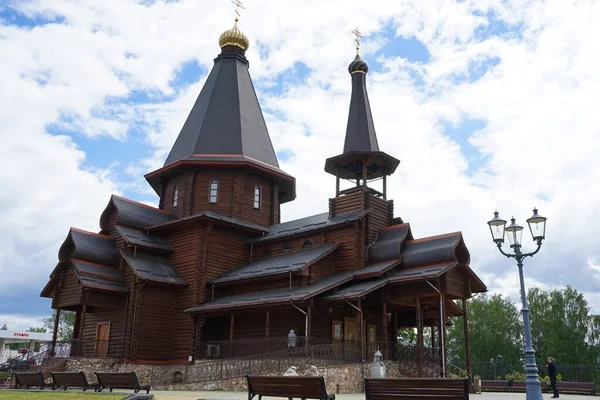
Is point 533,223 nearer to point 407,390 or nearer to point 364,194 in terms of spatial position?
point 407,390

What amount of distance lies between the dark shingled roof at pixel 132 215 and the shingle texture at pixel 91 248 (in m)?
1.14

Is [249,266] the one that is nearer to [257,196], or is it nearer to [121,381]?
[257,196]

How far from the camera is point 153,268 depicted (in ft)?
78.9

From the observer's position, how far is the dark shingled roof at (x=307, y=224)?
2313 cm

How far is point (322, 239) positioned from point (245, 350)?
19.1 ft

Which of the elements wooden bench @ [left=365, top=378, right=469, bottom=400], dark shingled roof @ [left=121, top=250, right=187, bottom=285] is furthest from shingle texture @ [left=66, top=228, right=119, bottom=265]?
wooden bench @ [left=365, top=378, right=469, bottom=400]

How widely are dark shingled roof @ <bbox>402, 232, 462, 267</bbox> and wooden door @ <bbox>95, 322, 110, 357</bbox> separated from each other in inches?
516

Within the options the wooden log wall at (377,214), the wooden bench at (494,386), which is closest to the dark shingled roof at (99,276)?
the wooden log wall at (377,214)

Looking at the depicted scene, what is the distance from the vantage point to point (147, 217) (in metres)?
26.9

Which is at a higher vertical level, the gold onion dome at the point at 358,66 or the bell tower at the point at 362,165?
the gold onion dome at the point at 358,66

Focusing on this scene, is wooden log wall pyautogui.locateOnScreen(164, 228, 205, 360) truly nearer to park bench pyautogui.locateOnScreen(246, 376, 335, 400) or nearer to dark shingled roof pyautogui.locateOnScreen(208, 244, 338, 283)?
dark shingled roof pyautogui.locateOnScreen(208, 244, 338, 283)

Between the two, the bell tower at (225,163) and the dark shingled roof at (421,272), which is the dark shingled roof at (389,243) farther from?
the bell tower at (225,163)

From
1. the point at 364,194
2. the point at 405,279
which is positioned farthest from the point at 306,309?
the point at 364,194

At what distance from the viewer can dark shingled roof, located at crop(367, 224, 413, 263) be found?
21.8 m
